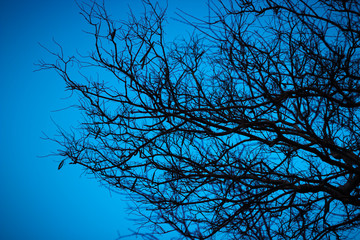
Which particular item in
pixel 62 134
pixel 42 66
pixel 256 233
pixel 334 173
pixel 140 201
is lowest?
pixel 256 233


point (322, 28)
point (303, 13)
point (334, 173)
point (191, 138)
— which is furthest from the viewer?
point (191, 138)

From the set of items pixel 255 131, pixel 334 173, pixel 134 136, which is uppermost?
pixel 134 136

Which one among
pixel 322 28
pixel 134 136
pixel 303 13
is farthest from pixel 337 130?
pixel 134 136

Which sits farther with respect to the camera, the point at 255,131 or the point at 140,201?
the point at 255,131

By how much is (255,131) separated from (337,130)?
54.6 inches

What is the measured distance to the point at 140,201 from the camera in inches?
144

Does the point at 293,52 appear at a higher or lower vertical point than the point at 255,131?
higher

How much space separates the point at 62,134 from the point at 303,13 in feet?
12.2

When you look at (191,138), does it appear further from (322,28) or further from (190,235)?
(322,28)

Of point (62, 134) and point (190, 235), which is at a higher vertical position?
point (62, 134)

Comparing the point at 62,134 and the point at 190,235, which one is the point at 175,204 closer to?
the point at 190,235

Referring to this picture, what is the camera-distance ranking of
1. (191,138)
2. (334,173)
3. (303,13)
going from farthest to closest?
1. (191,138)
2. (334,173)
3. (303,13)

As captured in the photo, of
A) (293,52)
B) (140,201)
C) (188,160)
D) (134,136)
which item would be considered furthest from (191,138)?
(293,52)

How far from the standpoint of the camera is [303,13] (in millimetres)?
3020
